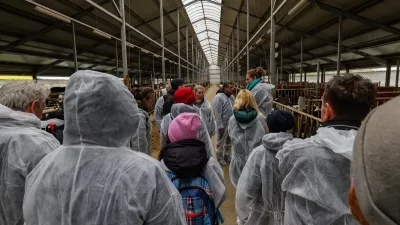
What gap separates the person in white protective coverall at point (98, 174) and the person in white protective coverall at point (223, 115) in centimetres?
396

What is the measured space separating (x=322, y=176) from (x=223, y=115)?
3.71 meters

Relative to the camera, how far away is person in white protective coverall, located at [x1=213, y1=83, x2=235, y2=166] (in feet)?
16.5

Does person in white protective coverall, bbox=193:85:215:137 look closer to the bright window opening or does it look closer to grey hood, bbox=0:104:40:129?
grey hood, bbox=0:104:40:129

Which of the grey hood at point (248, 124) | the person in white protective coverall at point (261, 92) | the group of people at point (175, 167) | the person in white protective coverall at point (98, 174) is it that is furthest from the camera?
the person in white protective coverall at point (261, 92)

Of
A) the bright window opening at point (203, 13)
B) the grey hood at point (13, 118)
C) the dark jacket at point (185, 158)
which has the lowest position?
the dark jacket at point (185, 158)

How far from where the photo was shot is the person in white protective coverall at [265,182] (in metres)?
1.89

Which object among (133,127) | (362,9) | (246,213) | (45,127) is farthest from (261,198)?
(362,9)

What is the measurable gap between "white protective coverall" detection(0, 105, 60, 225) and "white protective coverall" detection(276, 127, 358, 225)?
1560 mm

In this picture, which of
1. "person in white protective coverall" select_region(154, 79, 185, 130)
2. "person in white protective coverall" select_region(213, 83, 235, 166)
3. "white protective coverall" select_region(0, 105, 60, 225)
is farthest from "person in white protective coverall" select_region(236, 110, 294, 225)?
"person in white protective coverall" select_region(213, 83, 235, 166)

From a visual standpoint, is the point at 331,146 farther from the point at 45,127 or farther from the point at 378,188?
the point at 45,127

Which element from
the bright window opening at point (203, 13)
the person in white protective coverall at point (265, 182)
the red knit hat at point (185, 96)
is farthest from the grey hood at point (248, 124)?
the bright window opening at point (203, 13)

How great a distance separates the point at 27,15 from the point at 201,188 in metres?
8.47

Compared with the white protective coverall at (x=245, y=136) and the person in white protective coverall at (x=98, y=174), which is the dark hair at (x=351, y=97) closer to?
the person in white protective coverall at (x=98, y=174)

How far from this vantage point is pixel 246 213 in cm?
211
